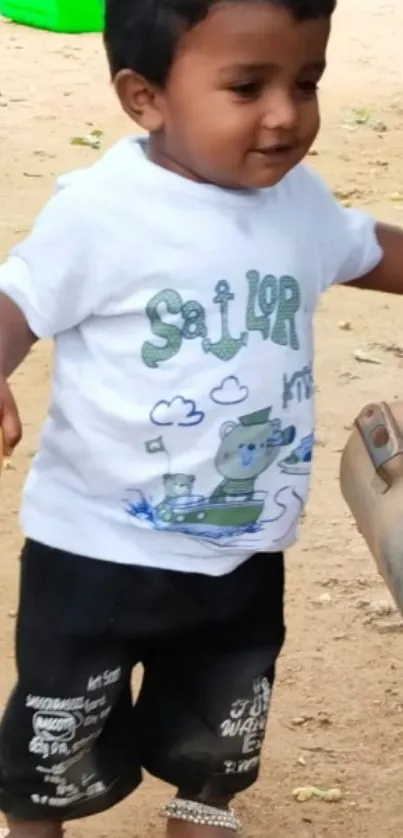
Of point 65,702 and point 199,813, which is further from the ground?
point 65,702

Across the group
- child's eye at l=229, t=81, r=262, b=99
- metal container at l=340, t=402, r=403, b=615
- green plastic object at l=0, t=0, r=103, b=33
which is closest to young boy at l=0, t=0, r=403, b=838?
child's eye at l=229, t=81, r=262, b=99

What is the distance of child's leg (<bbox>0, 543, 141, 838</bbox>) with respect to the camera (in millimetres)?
1913

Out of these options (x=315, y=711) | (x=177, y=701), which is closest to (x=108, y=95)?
(x=315, y=711)

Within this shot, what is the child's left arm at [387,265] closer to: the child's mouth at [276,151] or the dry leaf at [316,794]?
the child's mouth at [276,151]

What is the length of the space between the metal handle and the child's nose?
0.33 meters

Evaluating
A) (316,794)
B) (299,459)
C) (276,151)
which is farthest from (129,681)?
(276,151)

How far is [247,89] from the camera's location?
1.70 meters

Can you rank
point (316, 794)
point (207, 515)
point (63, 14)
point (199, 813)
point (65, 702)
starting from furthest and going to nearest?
point (63, 14)
point (316, 794)
point (199, 813)
point (65, 702)
point (207, 515)

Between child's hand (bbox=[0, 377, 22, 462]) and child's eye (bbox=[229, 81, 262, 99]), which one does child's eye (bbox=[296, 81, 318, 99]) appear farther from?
child's hand (bbox=[0, 377, 22, 462])

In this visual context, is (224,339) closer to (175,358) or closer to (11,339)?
(175,358)

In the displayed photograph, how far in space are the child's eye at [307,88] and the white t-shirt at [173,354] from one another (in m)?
0.13

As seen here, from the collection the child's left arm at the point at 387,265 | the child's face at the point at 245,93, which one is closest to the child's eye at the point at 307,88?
the child's face at the point at 245,93

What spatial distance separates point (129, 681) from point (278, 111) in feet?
2.61

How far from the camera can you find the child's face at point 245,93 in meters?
1.67
